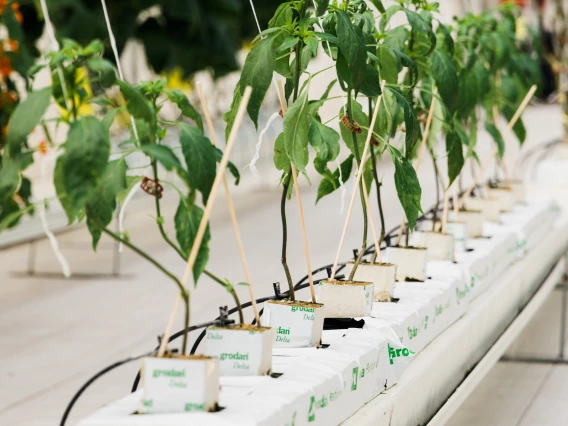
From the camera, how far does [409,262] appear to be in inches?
88.0

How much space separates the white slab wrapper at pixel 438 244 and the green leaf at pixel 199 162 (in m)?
1.29

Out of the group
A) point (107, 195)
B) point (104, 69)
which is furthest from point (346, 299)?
point (104, 69)

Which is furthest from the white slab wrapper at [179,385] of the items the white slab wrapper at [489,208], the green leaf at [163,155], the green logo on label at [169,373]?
the white slab wrapper at [489,208]

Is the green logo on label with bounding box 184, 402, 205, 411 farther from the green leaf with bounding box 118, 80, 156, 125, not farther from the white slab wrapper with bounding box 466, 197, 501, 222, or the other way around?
the white slab wrapper with bounding box 466, 197, 501, 222

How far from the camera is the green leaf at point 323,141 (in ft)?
5.78

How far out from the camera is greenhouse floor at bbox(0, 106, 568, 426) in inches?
120

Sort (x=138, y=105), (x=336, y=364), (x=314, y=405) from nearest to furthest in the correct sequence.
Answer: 1. (x=138, y=105)
2. (x=314, y=405)
3. (x=336, y=364)

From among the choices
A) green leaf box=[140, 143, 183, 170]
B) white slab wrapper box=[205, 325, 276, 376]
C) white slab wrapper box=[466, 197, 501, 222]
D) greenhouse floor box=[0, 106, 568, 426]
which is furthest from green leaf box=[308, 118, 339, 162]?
white slab wrapper box=[466, 197, 501, 222]

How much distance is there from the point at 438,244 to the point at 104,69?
53.8 inches

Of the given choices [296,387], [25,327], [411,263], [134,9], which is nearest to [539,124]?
[134,9]

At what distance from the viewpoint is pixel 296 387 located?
1.40m

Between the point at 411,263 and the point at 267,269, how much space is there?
297cm

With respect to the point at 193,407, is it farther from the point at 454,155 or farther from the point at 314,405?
the point at 454,155

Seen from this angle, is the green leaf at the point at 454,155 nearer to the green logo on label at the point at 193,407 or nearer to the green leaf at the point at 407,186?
the green leaf at the point at 407,186
